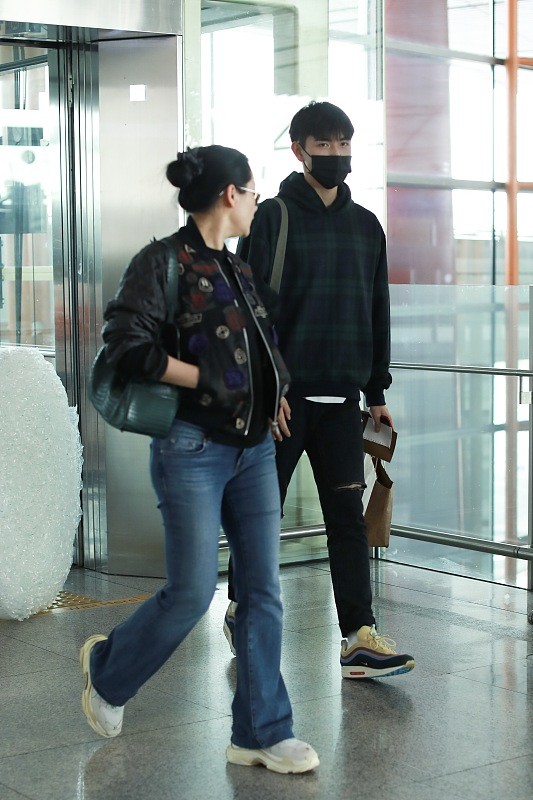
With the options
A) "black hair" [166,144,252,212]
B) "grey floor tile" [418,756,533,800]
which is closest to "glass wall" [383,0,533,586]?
"grey floor tile" [418,756,533,800]

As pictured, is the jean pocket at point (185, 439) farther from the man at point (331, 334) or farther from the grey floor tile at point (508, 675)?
the grey floor tile at point (508, 675)

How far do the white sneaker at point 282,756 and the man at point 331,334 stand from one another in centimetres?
74

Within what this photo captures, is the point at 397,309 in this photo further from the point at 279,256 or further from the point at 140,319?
the point at 140,319

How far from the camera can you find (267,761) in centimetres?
300

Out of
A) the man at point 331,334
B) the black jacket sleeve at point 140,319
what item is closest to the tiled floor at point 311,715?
the man at point 331,334

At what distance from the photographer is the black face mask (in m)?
3.73

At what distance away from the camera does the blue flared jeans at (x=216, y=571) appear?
2.82 meters

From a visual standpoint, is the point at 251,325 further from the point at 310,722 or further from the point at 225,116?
the point at 225,116

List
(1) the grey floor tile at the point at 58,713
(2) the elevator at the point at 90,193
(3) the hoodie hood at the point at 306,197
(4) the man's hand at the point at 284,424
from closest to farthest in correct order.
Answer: (1) the grey floor tile at the point at 58,713, (4) the man's hand at the point at 284,424, (3) the hoodie hood at the point at 306,197, (2) the elevator at the point at 90,193

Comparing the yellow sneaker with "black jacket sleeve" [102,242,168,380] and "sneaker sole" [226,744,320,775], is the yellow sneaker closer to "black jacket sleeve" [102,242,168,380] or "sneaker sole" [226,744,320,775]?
"sneaker sole" [226,744,320,775]

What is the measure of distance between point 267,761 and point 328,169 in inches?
68.8

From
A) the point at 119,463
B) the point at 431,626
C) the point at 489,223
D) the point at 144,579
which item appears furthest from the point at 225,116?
the point at 489,223

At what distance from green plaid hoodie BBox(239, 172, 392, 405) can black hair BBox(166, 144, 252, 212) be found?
31.4 inches

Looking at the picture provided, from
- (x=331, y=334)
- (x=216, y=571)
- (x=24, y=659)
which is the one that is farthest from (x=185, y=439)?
(x=24, y=659)
